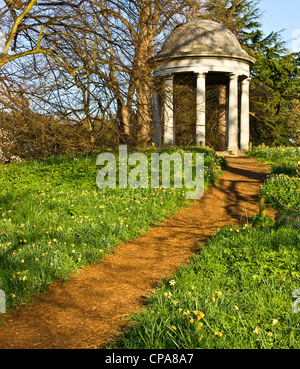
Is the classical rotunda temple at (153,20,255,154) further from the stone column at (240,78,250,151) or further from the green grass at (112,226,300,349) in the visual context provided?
the green grass at (112,226,300,349)

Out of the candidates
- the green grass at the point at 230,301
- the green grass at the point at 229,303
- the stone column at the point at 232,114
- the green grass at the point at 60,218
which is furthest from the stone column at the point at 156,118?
the green grass at the point at 229,303

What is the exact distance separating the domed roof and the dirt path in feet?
40.8

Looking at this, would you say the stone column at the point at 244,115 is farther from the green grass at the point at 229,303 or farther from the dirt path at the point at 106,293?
the green grass at the point at 229,303

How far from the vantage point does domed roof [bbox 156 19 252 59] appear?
18.5 meters

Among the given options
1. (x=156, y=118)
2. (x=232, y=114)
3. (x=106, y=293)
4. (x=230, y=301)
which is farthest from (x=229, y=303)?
(x=232, y=114)

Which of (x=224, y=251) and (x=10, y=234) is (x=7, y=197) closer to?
(x=10, y=234)

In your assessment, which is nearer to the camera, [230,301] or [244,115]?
[230,301]

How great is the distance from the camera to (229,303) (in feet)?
11.9

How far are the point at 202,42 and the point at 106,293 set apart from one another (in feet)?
54.8

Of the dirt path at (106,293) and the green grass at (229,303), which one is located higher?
the green grass at (229,303)

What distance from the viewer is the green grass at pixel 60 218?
473 cm

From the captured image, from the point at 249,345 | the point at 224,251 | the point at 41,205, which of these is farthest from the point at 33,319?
the point at 41,205

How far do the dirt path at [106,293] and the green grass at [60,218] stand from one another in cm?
19

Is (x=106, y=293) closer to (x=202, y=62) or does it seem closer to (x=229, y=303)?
(x=229, y=303)
